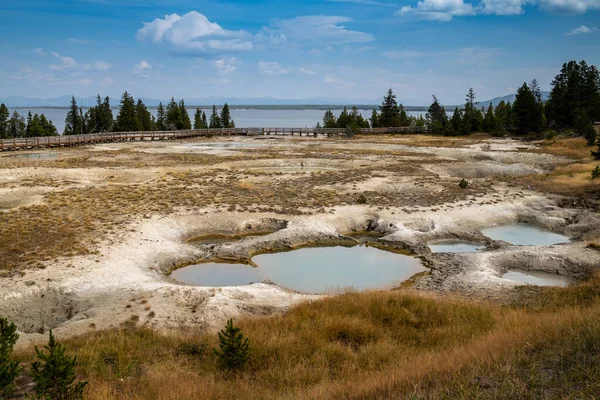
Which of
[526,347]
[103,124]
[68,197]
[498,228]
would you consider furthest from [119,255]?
[103,124]

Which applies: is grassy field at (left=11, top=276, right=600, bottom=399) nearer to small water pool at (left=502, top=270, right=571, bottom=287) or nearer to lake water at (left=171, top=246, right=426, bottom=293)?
small water pool at (left=502, top=270, right=571, bottom=287)

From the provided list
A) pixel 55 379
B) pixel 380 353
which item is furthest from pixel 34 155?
pixel 380 353

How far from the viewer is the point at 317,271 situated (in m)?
19.4

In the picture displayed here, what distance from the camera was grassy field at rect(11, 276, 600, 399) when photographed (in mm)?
7247

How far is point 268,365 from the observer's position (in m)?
10.1

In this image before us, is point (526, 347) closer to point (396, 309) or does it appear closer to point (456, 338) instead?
point (456, 338)

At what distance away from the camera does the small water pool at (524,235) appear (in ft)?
75.7

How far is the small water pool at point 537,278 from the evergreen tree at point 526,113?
6867 cm

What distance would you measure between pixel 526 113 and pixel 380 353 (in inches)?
3205

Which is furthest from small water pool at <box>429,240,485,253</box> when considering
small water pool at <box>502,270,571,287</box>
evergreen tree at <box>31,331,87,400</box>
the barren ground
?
evergreen tree at <box>31,331,87,400</box>

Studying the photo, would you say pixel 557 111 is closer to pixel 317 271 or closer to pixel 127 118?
pixel 317 271

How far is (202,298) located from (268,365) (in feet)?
18.6

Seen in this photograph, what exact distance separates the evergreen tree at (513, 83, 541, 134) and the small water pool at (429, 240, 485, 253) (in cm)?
6558

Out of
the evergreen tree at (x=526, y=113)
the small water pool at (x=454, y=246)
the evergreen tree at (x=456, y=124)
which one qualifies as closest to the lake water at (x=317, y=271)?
the small water pool at (x=454, y=246)
